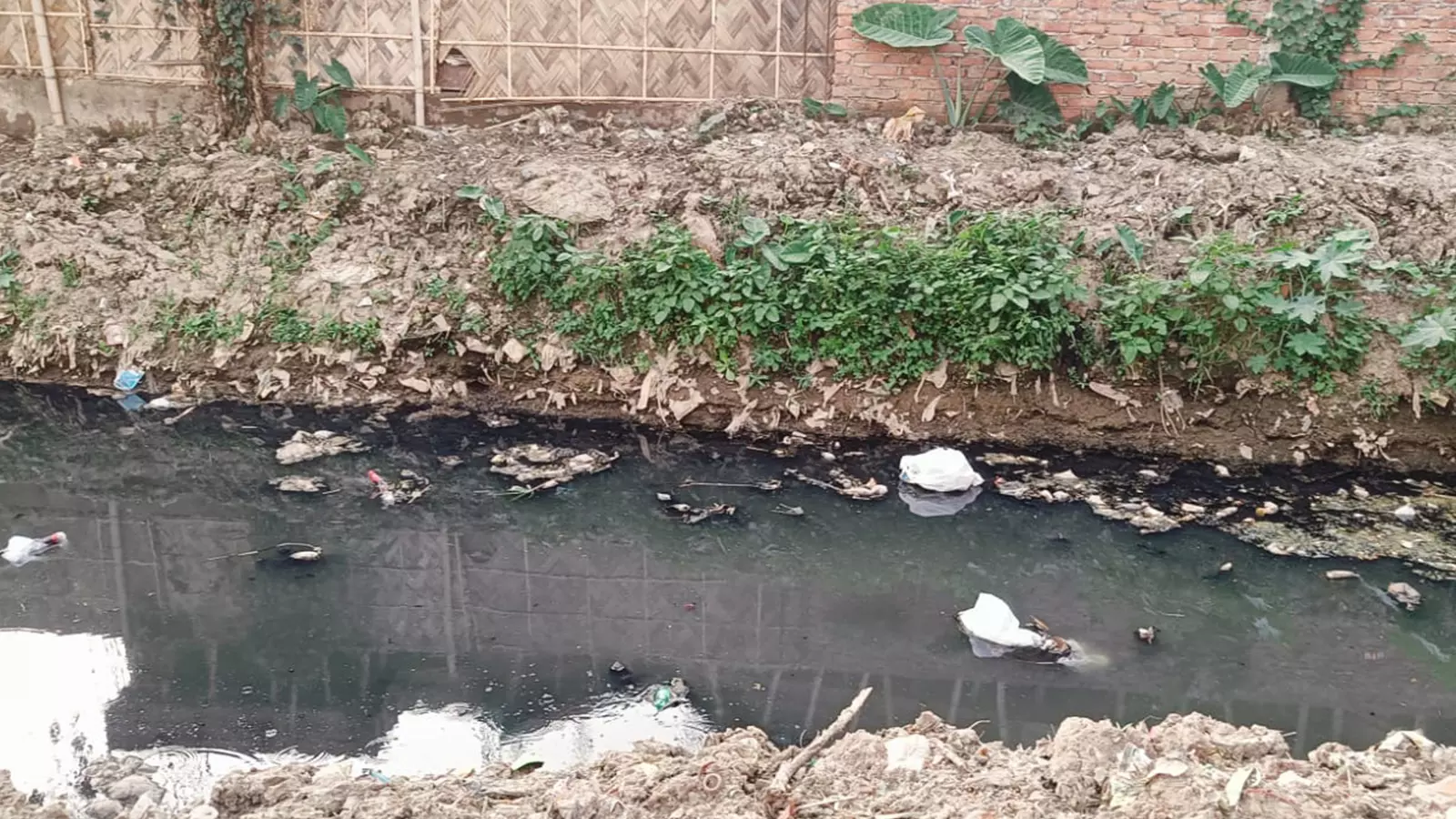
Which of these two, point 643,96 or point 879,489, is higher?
point 643,96

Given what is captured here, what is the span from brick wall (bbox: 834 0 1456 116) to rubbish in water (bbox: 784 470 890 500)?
3013 millimetres

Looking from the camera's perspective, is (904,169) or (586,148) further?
(586,148)

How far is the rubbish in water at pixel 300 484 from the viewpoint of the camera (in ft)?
17.0

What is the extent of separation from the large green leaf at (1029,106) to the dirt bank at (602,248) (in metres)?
0.35

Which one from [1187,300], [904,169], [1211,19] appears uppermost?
[1211,19]

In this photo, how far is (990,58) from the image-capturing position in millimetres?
7121

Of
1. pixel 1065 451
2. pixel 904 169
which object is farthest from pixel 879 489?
pixel 904 169

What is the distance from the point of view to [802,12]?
7.23 meters

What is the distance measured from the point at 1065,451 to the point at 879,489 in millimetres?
1210

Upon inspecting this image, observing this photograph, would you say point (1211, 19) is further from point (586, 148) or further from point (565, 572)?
point (565, 572)

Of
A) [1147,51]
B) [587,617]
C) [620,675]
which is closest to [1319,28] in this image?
[1147,51]

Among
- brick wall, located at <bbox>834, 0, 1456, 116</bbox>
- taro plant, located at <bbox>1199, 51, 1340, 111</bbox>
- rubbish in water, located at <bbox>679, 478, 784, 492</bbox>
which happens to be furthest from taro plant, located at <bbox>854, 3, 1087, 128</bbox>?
rubbish in water, located at <bbox>679, 478, 784, 492</bbox>

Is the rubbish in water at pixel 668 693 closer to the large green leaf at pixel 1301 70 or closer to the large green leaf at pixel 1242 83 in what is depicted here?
the large green leaf at pixel 1242 83

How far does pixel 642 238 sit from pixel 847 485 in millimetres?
1937
